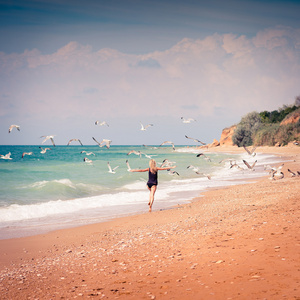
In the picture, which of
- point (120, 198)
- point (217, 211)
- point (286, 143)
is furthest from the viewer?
point (286, 143)

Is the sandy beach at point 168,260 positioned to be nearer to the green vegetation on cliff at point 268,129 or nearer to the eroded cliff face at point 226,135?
the green vegetation on cliff at point 268,129

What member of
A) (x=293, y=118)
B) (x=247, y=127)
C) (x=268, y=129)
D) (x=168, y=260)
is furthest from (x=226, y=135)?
(x=168, y=260)

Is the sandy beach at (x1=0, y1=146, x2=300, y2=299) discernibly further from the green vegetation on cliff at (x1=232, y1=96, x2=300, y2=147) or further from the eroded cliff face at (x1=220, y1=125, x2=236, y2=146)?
the eroded cliff face at (x1=220, y1=125, x2=236, y2=146)

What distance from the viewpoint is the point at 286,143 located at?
75.1 metres

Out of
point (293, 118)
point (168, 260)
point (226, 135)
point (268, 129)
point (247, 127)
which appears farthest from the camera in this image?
point (226, 135)

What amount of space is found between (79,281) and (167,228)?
12.5 ft

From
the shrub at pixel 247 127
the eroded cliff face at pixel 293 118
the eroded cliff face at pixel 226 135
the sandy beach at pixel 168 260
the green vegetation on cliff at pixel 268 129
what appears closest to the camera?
the sandy beach at pixel 168 260

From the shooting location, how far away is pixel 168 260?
5.98m

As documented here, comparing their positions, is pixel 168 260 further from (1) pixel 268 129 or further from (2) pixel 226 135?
(2) pixel 226 135

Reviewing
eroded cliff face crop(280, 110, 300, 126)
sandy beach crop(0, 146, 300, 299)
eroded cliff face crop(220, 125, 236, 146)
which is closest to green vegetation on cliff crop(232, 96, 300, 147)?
eroded cliff face crop(280, 110, 300, 126)

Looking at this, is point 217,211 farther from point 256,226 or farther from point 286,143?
point 286,143

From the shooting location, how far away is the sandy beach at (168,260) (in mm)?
4613

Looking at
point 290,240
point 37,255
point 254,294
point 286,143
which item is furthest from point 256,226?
point 286,143

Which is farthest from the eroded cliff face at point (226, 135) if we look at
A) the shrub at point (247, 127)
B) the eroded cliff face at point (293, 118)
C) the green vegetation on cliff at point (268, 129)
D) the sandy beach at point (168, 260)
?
the sandy beach at point (168, 260)
